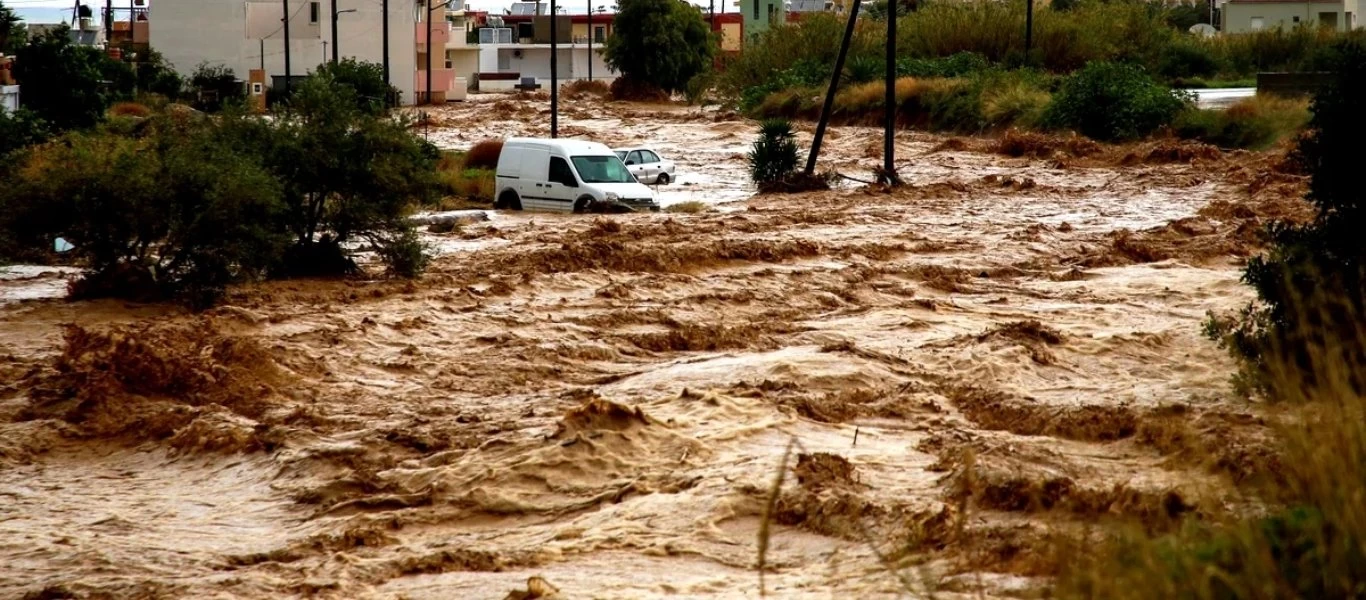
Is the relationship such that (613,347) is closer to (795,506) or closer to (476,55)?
(795,506)

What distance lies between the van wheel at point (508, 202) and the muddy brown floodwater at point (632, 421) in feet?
22.0

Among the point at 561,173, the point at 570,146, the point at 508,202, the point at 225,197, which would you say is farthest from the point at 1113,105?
the point at 225,197

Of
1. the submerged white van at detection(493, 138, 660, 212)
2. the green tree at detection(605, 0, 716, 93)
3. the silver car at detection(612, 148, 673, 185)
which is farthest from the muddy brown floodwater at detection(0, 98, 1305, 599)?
the green tree at detection(605, 0, 716, 93)

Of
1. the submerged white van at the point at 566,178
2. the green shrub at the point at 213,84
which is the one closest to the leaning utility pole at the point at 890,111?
the submerged white van at the point at 566,178

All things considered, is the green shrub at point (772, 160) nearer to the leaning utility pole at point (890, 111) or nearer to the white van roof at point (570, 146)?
the leaning utility pole at point (890, 111)

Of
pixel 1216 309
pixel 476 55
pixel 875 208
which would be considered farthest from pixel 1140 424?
pixel 476 55

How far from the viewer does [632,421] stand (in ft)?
41.5

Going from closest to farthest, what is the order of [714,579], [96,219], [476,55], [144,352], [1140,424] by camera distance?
1. [714,579]
2. [1140,424]
3. [144,352]
4. [96,219]
5. [476,55]

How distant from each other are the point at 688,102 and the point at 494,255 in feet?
201

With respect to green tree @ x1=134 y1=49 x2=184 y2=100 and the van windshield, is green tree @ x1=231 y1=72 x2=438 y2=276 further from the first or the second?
green tree @ x1=134 y1=49 x2=184 y2=100

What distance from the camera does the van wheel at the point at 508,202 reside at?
3275 centimetres

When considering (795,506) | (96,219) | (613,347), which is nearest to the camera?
(795,506)

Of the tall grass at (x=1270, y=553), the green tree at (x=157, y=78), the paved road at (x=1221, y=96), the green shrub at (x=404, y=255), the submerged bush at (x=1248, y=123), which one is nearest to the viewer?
the tall grass at (x=1270, y=553)

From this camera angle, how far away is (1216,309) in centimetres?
1875
